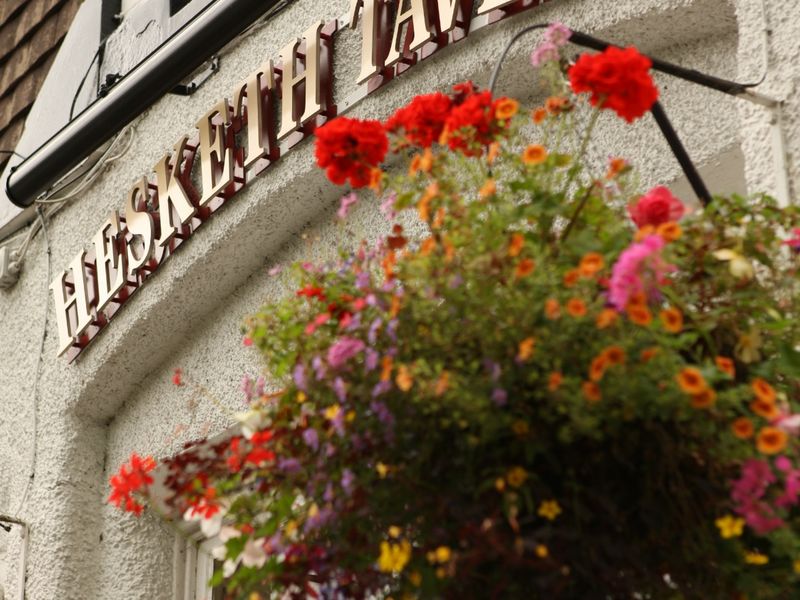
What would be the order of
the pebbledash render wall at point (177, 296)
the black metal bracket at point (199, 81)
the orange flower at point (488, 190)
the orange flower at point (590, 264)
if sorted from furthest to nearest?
1. the black metal bracket at point (199, 81)
2. the pebbledash render wall at point (177, 296)
3. the orange flower at point (488, 190)
4. the orange flower at point (590, 264)

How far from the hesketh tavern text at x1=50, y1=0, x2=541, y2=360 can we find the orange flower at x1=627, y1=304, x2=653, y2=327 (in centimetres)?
→ 158

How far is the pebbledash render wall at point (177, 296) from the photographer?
120 inches

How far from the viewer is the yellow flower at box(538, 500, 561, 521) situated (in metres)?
1.77

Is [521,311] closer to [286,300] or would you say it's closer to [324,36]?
[286,300]

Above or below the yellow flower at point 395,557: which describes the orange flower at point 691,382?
above

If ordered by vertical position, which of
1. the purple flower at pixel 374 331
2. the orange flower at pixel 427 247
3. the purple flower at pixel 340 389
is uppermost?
the orange flower at pixel 427 247

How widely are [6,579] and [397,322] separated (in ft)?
9.21

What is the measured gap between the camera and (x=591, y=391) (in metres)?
1.70

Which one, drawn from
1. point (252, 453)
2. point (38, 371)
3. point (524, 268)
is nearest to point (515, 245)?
point (524, 268)

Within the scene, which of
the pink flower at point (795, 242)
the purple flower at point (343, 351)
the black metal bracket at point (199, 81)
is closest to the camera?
the purple flower at point (343, 351)

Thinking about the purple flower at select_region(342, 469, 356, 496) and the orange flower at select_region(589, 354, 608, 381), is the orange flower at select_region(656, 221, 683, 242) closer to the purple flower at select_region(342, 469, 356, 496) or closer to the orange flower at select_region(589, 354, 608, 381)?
the orange flower at select_region(589, 354, 608, 381)

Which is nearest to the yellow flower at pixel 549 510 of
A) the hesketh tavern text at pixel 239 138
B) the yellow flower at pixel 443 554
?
the yellow flower at pixel 443 554

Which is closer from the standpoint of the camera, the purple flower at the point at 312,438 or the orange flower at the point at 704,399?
the orange flower at the point at 704,399

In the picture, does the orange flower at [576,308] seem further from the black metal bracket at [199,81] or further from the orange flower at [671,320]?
the black metal bracket at [199,81]
